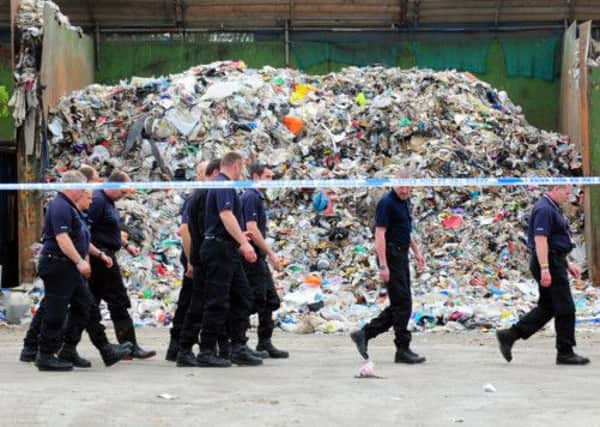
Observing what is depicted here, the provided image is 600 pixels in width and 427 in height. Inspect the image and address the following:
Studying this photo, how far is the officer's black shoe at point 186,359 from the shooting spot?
1143 cm

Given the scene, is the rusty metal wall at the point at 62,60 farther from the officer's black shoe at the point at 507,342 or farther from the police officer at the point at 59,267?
the officer's black shoe at the point at 507,342

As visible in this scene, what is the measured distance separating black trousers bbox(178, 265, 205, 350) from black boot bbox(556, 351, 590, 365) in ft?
10.3

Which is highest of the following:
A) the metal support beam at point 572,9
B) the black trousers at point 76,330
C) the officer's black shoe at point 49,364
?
the metal support beam at point 572,9

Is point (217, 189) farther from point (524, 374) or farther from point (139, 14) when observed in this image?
point (139, 14)

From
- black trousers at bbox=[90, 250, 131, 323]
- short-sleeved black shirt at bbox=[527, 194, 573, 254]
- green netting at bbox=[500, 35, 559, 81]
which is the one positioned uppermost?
green netting at bbox=[500, 35, 559, 81]

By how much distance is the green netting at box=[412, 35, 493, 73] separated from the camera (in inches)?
1038

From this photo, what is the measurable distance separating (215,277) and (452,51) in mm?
16146

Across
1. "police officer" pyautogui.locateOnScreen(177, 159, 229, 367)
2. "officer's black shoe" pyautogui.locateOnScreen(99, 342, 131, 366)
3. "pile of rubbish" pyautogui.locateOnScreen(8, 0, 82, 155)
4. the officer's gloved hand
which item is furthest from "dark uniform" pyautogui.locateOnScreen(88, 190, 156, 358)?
"pile of rubbish" pyautogui.locateOnScreen(8, 0, 82, 155)

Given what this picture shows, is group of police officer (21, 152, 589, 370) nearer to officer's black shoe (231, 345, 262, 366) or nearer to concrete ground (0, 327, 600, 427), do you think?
officer's black shoe (231, 345, 262, 366)

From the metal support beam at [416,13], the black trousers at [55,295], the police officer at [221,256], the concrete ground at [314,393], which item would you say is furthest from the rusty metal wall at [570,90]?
the black trousers at [55,295]

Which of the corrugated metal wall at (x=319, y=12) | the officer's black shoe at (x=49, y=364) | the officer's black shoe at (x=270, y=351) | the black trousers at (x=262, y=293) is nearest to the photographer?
the officer's black shoe at (x=49, y=364)

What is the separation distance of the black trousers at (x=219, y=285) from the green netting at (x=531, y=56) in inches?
609

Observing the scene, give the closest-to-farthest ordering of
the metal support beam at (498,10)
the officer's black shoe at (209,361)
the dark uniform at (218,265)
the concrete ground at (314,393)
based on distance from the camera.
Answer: the concrete ground at (314,393)
the dark uniform at (218,265)
the officer's black shoe at (209,361)
the metal support beam at (498,10)

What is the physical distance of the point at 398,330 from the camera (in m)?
11.8
